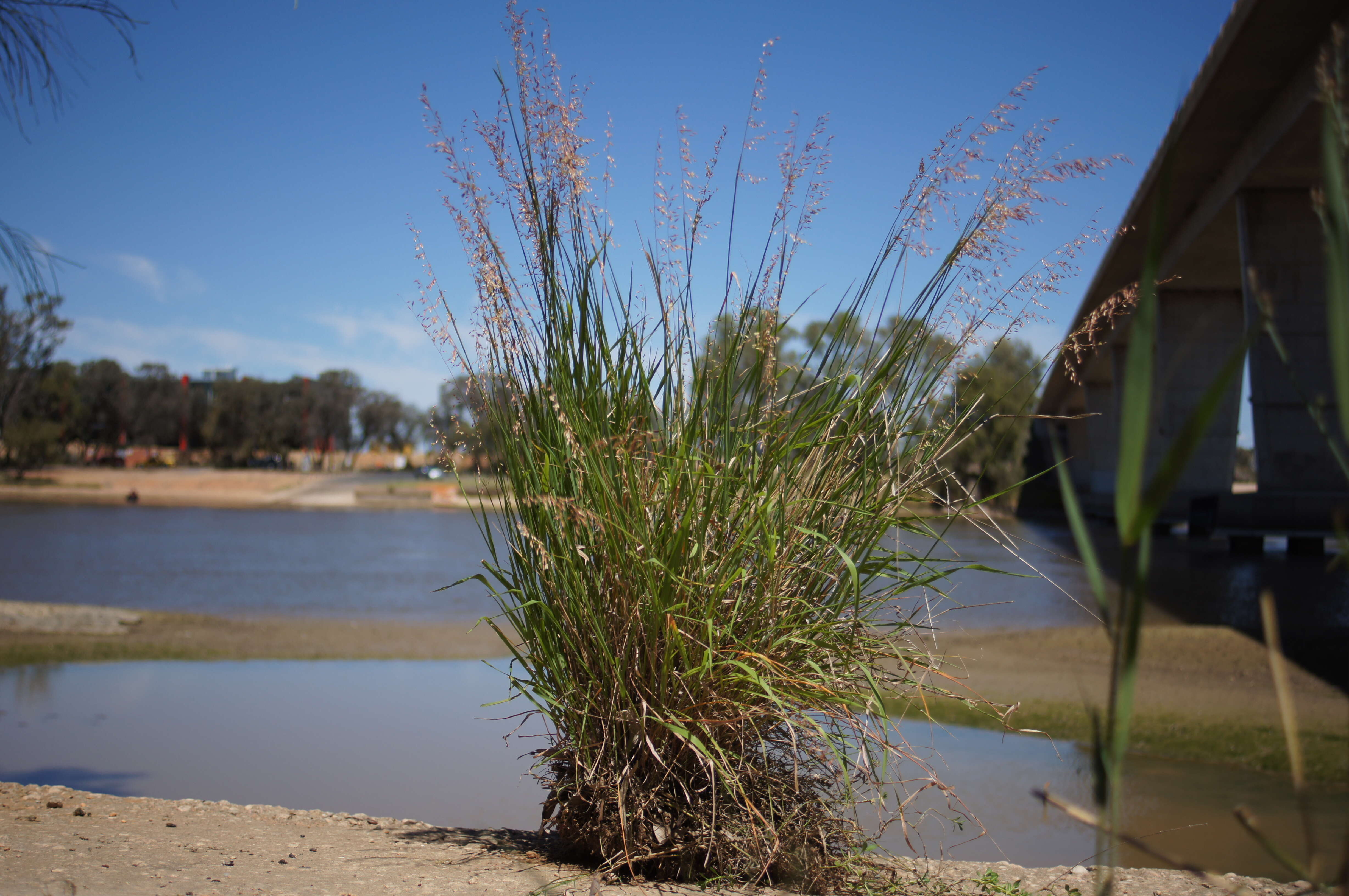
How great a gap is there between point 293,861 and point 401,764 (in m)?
2.41

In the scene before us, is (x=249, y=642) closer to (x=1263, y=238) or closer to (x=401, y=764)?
(x=401, y=764)

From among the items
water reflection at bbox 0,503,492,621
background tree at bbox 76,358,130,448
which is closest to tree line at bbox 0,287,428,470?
background tree at bbox 76,358,130,448

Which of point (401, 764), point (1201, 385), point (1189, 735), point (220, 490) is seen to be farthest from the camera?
point (220, 490)

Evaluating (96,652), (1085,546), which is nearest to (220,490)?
(96,652)

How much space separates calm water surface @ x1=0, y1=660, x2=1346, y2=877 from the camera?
397 centimetres

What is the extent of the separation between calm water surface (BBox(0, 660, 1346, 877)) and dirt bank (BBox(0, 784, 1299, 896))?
17.8 inches

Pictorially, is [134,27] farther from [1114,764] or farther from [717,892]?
[1114,764]

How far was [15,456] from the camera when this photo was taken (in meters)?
49.3

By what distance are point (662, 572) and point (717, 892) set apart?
83 cm

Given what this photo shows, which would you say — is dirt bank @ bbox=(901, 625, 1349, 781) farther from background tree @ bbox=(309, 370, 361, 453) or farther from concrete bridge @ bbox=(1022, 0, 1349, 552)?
background tree @ bbox=(309, 370, 361, 453)

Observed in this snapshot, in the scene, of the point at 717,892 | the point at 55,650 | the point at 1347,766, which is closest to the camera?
the point at 717,892

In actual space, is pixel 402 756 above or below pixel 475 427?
below

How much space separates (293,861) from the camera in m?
2.54

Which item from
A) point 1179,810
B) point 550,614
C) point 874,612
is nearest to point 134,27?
point 550,614
